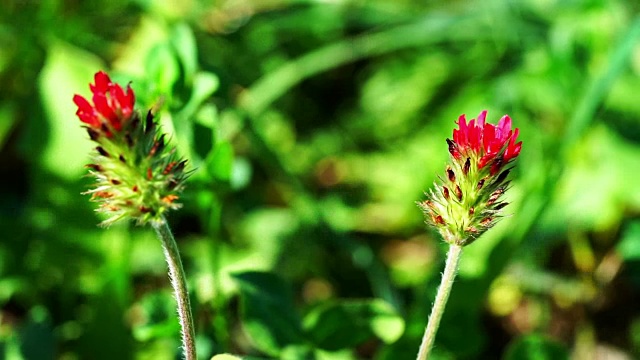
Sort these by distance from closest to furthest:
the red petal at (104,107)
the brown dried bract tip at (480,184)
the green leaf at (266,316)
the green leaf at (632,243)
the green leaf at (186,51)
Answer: the red petal at (104,107), the brown dried bract tip at (480,184), the green leaf at (266,316), the green leaf at (186,51), the green leaf at (632,243)

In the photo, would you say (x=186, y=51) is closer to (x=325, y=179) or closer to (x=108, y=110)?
(x=108, y=110)

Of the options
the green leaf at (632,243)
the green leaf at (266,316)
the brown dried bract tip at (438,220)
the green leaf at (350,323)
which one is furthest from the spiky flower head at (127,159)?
the green leaf at (632,243)

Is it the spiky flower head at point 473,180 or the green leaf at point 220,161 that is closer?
the spiky flower head at point 473,180

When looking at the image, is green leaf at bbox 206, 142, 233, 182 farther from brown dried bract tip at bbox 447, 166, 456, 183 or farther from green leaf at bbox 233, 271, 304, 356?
brown dried bract tip at bbox 447, 166, 456, 183

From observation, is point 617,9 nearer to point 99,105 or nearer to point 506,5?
point 506,5

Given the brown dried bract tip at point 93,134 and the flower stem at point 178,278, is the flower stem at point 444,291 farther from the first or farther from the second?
the brown dried bract tip at point 93,134

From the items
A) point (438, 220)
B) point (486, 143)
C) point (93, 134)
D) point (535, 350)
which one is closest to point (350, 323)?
point (535, 350)

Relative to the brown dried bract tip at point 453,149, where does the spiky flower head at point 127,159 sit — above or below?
below
